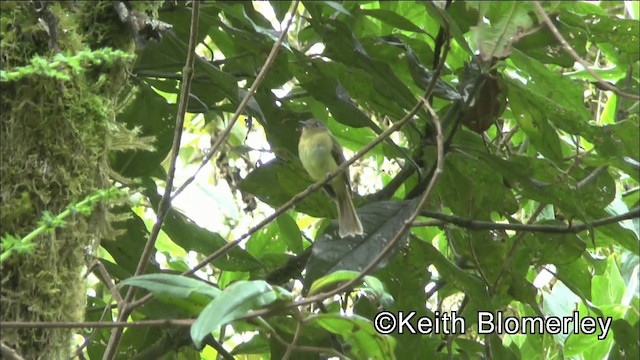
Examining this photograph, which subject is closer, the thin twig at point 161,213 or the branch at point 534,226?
the thin twig at point 161,213

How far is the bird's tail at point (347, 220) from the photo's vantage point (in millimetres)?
2256

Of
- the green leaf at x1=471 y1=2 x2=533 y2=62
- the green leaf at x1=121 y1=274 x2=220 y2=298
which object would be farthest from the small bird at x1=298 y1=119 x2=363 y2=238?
the green leaf at x1=121 y1=274 x2=220 y2=298

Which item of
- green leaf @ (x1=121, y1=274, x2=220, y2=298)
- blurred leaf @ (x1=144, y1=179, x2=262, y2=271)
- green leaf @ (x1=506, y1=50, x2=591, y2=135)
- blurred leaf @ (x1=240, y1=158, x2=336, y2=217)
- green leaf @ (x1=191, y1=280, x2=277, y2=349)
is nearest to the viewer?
green leaf @ (x1=191, y1=280, x2=277, y2=349)

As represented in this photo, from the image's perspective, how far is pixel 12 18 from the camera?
1.68 meters

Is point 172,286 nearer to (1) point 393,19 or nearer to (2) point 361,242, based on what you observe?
(2) point 361,242

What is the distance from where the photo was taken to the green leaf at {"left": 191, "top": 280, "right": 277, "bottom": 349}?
1338 mm

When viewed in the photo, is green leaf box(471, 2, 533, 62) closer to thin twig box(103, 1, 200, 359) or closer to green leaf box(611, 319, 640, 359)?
thin twig box(103, 1, 200, 359)

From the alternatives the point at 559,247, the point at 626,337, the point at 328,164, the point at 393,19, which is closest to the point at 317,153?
the point at 328,164

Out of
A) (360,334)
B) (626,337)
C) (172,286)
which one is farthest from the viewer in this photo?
(626,337)

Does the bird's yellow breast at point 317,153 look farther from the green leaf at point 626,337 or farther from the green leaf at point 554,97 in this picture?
the green leaf at point 626,337

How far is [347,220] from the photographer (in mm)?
2453

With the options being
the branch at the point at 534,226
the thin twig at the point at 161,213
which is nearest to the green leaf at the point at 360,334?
the thin twig at the point at 161,213

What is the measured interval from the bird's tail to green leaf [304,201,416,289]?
0.6 inches

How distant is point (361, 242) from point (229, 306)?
92 cm
